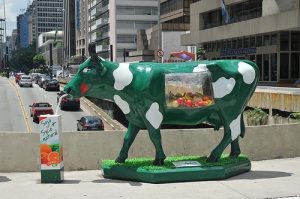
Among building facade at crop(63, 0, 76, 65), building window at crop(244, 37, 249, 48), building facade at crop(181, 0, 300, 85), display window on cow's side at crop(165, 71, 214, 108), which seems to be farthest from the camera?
building facade at crop(63, 0, 76, 65)

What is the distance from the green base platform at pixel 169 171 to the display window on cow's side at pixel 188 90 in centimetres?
141

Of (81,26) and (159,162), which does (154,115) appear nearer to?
(159,162)

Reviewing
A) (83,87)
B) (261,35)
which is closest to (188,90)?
(83,87)

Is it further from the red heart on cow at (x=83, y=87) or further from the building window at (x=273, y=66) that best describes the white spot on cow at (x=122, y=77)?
the building window at (x=273, y=66)

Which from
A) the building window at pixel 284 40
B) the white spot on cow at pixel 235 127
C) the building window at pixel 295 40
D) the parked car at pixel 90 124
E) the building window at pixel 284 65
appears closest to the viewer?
the white spot on cow at pixel 235 127

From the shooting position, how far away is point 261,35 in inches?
1804

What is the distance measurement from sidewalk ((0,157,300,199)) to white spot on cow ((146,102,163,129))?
1.37 metres

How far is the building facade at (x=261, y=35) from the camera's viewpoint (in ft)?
133

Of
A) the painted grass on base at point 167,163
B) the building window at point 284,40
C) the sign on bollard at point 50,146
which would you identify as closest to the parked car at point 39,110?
the building window at point 284,40

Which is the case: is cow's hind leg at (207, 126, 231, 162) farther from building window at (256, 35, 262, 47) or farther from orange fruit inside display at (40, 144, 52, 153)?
building window at (256, 35, 262, 47)

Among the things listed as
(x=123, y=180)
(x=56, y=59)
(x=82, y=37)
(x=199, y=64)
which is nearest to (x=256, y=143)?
(x=199, y=64)

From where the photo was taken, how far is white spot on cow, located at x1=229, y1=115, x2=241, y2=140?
11.8m

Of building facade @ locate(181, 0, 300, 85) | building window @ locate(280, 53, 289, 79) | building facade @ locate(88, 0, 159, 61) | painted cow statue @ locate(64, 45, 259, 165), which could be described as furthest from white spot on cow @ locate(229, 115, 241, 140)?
building facade @ locate(88, 0, 159, 61)

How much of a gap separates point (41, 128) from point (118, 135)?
10.2 ft
